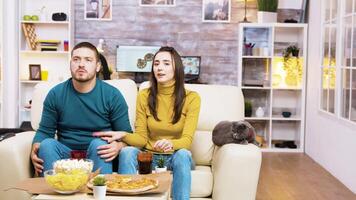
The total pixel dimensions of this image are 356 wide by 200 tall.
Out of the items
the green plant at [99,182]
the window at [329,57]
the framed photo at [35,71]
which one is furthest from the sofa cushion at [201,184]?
the framed photo at [35,71]

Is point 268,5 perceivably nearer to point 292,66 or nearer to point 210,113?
point 292,66

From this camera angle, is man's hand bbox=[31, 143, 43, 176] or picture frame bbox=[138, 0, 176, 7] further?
picture frame bbox=[138, 0, 176, 7]

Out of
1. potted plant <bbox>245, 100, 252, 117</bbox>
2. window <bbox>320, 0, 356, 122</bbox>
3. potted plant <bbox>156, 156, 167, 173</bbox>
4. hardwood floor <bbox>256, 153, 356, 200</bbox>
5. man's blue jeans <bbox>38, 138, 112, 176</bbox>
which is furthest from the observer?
potted plant <bbox>245, 100, 252, 117</bbox>

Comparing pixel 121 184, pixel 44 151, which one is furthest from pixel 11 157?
pixel 121 184

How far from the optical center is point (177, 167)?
3092mm

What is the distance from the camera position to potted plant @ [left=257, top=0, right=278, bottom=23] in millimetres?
6871

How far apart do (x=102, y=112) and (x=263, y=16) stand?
13.1 ft

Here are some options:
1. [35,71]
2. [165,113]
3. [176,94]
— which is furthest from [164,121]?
[35,71]

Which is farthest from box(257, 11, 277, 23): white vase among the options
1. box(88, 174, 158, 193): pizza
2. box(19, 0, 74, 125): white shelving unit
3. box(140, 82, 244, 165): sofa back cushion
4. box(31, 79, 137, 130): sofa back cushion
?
box(88, 174, 158, 193): pizza

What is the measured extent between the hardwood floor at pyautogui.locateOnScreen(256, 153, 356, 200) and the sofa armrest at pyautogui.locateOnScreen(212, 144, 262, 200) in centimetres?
133

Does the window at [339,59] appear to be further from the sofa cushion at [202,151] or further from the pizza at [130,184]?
the pizza at [130,184]

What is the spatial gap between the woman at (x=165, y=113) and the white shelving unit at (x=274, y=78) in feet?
11.7

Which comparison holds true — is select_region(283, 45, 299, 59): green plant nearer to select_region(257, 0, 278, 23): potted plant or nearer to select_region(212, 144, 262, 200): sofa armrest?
select_region(257, 0, 278, 23): potted plant

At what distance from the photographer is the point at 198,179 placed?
130 inches
